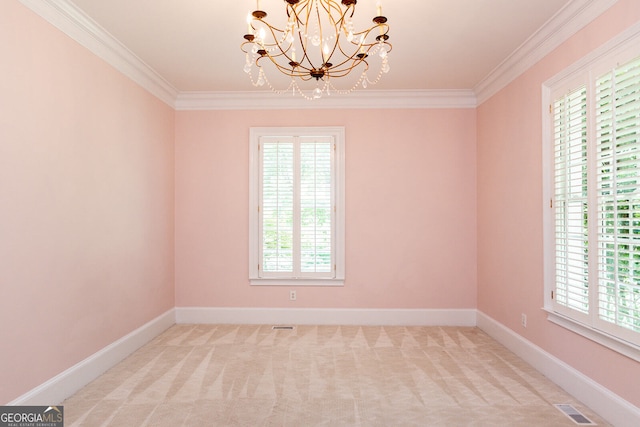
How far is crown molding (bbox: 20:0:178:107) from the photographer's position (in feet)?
9.12

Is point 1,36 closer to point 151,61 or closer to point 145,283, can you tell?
point 151,61

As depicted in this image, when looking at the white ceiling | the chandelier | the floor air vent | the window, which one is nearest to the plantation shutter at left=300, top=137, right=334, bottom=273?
the window

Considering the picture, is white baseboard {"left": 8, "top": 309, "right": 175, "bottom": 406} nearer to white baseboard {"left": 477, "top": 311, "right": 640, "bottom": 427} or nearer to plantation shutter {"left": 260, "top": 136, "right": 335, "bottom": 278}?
plantation shutter {"left": 260, "top": 136, "right": 335, "bottom": 278}

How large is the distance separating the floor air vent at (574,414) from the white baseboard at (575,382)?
0.38ft

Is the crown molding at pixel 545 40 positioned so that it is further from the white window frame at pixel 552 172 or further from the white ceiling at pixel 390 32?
the white window frame at pixel 552 172

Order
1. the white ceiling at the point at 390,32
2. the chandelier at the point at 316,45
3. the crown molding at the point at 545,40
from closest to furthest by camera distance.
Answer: the chandelier at the point at 316,45 → the crown molding at the point at 545,40 → the white ceiling at the point at 390,32

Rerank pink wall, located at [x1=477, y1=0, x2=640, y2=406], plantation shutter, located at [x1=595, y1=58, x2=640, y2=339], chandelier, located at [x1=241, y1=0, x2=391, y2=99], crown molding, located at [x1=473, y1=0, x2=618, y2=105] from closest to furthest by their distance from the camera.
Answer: plantation shutter, located at [x1=595, y1=58, x2=640, y2=339] → chandelier, located at [x1=241, y1=0, x2=391, y2=99] → pink wall, located at [x1=477, y1=0, x2=640, y2=406] → crown molding, located at [x1=473, y1=0, x2=618, y2=105]

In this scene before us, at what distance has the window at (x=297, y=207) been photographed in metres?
4.95

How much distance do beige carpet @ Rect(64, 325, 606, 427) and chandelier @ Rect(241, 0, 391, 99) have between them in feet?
7.21

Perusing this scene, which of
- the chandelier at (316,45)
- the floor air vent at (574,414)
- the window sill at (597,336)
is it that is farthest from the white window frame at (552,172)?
the chandelier at (316,45)

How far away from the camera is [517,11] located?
3.00 m

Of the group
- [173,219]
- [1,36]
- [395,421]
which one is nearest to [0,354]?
[1,36]

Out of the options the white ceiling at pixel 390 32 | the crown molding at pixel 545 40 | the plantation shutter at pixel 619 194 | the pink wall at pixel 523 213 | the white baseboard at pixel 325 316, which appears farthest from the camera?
the white baseboard at pixel 325 316

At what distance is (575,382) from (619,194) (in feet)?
4.59
